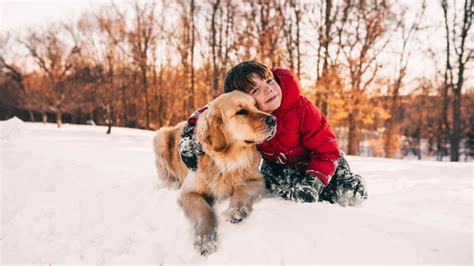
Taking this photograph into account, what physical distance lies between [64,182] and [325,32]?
1130 centimetres

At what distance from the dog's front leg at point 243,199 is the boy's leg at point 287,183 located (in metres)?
0.15

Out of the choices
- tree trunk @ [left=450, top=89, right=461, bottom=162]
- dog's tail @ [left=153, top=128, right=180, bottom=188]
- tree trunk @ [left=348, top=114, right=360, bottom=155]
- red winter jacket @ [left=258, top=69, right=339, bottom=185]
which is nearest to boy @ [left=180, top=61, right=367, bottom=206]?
red winter jacket @ [left=258, top=69, right=339, bottom=185]

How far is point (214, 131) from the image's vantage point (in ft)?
8.62

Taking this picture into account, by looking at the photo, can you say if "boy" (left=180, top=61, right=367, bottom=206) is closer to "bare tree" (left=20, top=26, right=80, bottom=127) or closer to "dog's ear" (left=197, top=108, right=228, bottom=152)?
"dog's ear" (left=197, top=108, right=228, bottom=152)

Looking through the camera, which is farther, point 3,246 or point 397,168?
point 397,168

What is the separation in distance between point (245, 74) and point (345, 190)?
1254 millimetres

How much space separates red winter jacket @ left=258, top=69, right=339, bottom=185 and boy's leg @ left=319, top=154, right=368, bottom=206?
12.7 inches

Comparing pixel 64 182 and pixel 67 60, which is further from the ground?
pixel 67 60

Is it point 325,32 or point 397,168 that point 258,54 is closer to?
point 325,32

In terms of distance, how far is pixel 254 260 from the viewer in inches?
75.8

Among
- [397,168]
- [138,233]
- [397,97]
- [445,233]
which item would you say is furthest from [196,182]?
[397,97]

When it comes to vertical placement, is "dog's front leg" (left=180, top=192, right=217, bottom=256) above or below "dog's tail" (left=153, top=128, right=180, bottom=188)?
below

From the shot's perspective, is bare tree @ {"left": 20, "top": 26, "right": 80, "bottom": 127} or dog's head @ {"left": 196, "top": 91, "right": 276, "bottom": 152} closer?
dog's head @ {"left": 196, "top": 91, "right": 276, "bottom": 152}

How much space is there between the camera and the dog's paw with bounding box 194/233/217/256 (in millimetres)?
2119
